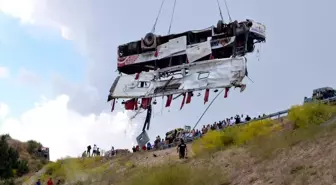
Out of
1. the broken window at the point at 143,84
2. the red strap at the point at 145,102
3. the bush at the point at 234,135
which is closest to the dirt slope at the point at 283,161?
the bush at the point at 234,135

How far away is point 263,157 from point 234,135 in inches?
373

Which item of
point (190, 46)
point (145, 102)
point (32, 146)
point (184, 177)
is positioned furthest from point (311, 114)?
point (32, 146)

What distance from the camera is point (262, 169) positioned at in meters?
17.4

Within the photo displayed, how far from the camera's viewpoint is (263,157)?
1916 centimetres

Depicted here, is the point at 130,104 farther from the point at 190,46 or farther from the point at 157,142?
the point at 190,46

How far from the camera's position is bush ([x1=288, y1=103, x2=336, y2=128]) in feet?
80.3

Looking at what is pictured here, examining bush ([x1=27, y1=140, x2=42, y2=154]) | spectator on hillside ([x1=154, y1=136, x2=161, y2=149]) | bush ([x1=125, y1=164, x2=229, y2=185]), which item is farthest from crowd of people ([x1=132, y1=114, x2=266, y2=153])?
bush ([x1=27, y1=140, x2=42, y2=154])

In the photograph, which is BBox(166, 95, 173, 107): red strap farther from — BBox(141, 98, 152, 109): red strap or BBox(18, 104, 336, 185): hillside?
BBox(18, 104, 336, 185): hillside

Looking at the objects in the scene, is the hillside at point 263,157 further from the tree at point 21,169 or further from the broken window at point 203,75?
the tree at point 21,169

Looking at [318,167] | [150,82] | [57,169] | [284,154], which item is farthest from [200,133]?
[318,167]

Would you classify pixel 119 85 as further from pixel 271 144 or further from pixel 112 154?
pixel 271 144

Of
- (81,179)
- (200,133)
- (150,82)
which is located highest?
(150,82)

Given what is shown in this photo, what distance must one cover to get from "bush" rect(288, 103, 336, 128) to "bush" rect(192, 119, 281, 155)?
1732 millimetres

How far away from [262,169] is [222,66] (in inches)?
828
